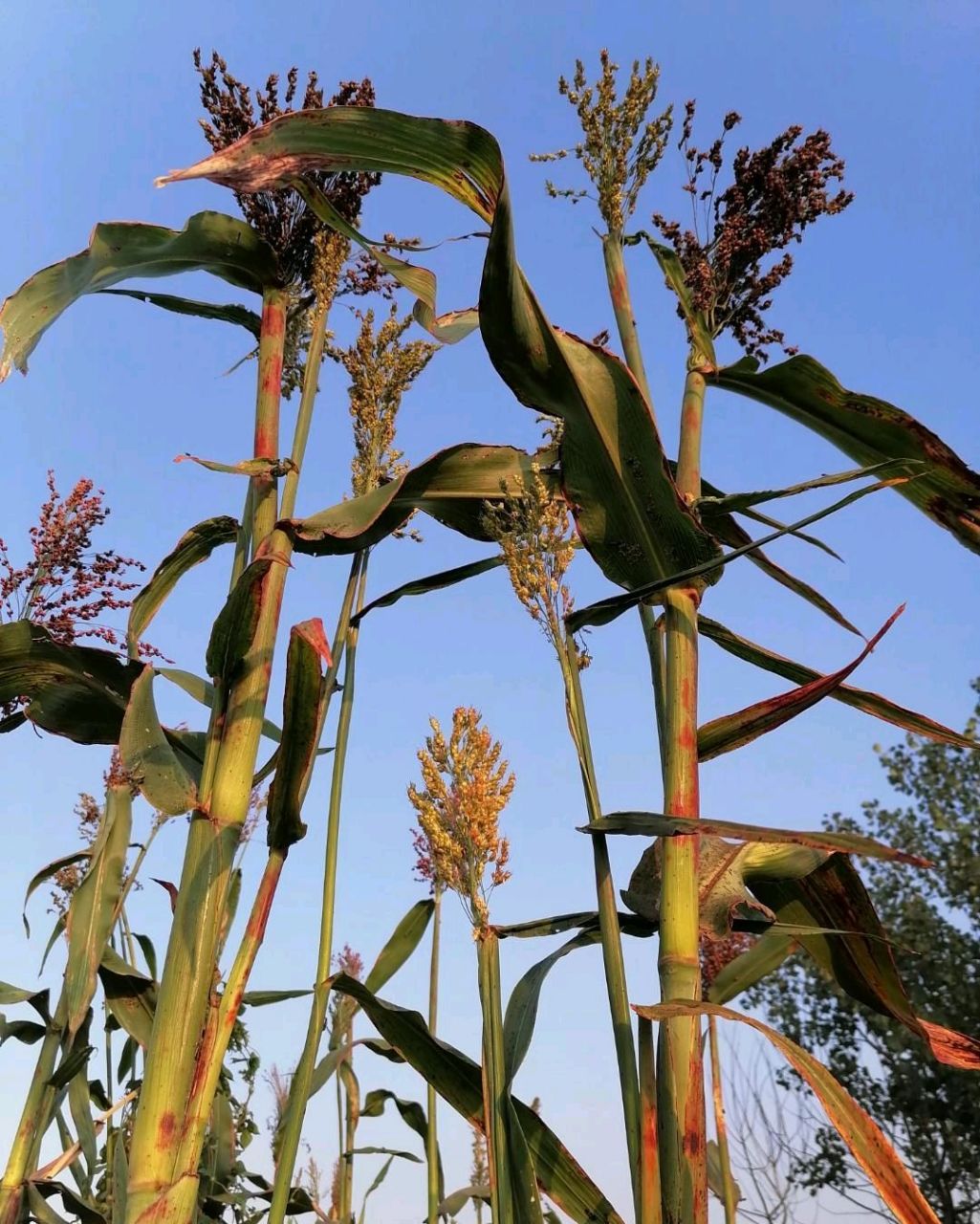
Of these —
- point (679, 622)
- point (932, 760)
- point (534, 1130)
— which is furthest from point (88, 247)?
point (932, 760)

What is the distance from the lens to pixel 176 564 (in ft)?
6.37

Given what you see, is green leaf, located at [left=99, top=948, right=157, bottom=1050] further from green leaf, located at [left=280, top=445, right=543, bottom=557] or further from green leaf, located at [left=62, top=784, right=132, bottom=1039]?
green leaf, located at [left=280, top=445, right=543, bottom=557]

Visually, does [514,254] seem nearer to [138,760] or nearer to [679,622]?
[679,622]

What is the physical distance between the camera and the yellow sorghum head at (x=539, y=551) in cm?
149

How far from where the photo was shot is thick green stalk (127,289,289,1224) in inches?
52.1

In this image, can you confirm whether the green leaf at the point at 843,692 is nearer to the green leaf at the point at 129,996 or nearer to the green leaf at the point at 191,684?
the green leaf at the point at 191,684

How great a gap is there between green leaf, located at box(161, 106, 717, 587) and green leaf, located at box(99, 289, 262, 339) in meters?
0.47

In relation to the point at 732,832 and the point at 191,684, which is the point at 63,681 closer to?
the point at 191,684

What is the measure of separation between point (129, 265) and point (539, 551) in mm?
976

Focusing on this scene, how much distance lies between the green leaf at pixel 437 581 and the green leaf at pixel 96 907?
26.4 inches

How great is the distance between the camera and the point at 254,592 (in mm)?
1618

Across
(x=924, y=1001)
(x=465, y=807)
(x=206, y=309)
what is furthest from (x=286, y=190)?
(x=924, y=1001)

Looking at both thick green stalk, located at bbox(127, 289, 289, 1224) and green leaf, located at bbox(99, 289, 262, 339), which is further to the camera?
green leaf, located at bbox(99, 289, 262, 339)

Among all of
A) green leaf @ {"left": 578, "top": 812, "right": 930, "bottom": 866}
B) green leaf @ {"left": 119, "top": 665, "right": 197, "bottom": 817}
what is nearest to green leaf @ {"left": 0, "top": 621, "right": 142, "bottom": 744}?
green leaf @ {"left": 119, "top": 665, "right": 197, "bottom": 817}
